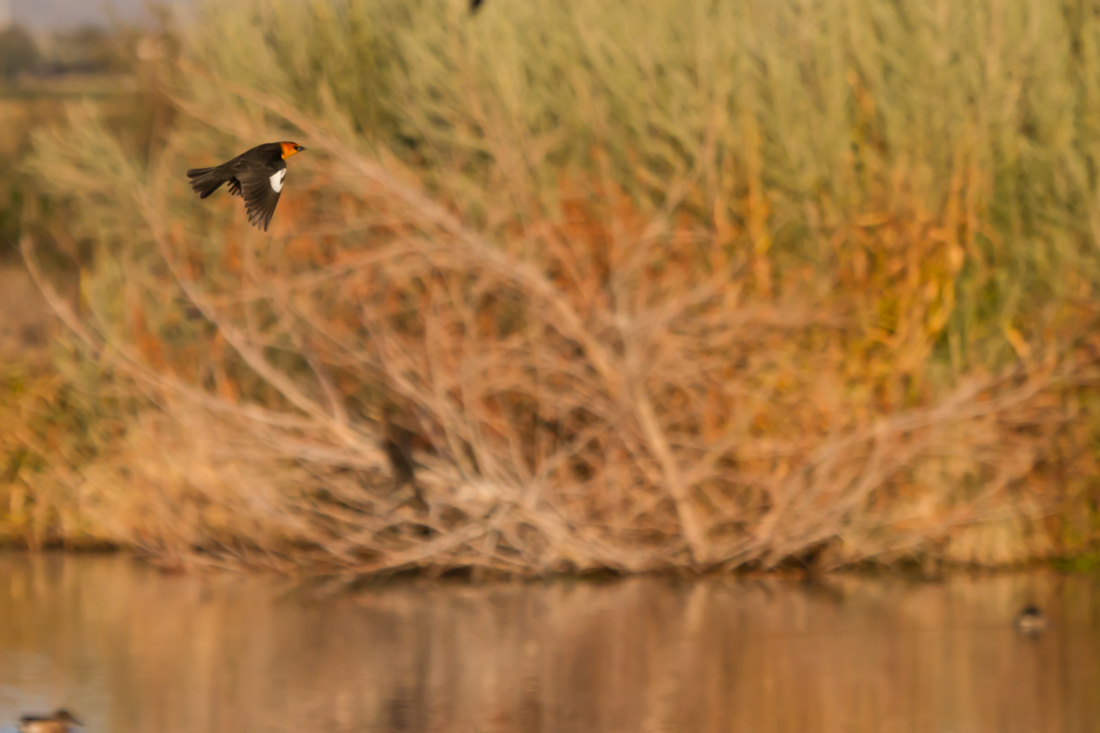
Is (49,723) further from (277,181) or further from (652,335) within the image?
(652,335)

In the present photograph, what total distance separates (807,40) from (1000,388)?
3384mm

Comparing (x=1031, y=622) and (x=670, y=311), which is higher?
(x=670, y=311)

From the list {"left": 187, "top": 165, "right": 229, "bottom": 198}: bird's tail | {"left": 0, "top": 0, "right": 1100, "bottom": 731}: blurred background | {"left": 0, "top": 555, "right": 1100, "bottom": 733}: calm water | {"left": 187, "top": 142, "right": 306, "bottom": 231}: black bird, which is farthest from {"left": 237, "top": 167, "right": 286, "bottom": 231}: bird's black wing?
{"left": 0, "top": 0, "right": 1100, "bottom": 731}: blurred background

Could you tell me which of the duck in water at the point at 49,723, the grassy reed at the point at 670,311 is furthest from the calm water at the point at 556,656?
the grassy reed at the point at 670,311

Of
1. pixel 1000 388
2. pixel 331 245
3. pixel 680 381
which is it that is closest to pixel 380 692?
pixel 680 381

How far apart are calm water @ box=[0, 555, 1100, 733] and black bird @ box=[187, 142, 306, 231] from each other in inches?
116

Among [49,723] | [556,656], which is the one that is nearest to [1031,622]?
[556,656]

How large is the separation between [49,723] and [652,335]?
20.5 feet

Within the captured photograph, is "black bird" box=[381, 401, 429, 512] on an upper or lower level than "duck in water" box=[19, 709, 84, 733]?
upper

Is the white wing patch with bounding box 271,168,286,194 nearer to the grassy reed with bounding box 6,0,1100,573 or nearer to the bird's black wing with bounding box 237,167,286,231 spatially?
the bird's black wing with bounding box 237,167,286,231

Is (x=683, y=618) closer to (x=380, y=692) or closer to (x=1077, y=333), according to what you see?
(x=380, y=692)

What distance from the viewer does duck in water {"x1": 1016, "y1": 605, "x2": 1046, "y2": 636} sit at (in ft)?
39.8

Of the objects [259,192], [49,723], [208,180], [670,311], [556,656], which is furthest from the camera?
[670,311]

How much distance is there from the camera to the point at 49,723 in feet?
29.2
